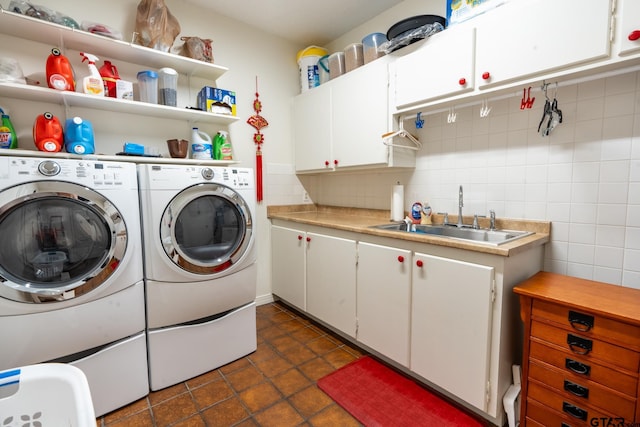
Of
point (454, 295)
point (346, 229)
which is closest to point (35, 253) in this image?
point (346, 229)

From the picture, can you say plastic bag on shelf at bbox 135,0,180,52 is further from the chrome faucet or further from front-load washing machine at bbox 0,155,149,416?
the chrome faucet

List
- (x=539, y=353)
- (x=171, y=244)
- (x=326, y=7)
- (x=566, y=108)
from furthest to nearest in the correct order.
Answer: (x=326, y=7) < (x=171, y=244) < (x=566, y=108) < (x=539, y=353)

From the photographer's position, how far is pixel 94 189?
137cm

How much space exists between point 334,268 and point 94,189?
1450 mm

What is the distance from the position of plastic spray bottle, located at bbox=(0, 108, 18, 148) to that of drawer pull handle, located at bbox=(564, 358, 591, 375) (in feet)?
9.09

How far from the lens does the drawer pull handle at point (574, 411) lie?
3.63 ft

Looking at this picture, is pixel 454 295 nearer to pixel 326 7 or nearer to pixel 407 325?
pixel 407 325

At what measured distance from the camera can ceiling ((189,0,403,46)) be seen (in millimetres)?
2234

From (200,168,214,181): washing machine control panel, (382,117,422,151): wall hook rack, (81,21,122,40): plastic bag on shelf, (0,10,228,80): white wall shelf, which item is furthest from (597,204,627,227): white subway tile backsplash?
(81,21,122,40): plastic bag on shelf

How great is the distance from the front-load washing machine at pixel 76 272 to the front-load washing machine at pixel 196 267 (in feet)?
0.24

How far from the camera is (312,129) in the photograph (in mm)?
2629

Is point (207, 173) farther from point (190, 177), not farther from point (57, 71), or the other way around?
point (57, 71)

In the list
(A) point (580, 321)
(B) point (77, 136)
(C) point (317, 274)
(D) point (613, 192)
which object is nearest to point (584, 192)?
(D) point (613, 192)

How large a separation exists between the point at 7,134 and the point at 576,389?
2.84 metres
